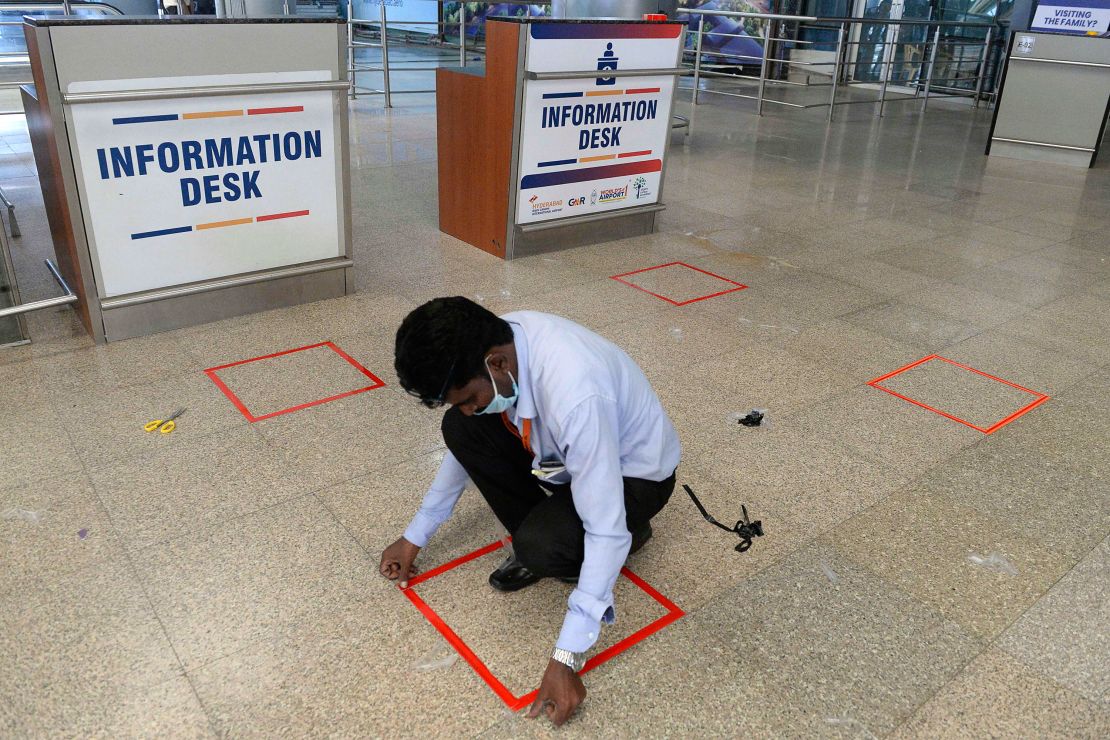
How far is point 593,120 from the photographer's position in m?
5.07

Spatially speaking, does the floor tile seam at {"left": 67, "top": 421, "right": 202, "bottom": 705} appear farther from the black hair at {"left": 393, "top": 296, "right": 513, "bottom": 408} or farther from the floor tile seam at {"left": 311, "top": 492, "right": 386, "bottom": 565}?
the black hair at {"left": 393, "top": 296, "right": 513, "bottom": 408}

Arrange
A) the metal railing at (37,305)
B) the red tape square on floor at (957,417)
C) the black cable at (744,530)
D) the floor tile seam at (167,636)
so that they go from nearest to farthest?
the floor tile seam at (167,636) < the black cable at (744,530) < the red tape square on floor at (957,417) < the metal railing at (37,305)

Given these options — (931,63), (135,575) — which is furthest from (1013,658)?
(931,63)

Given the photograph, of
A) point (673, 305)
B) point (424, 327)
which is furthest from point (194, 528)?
point (673, 305)

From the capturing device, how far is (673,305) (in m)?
4.48

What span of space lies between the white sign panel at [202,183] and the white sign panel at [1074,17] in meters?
7.77

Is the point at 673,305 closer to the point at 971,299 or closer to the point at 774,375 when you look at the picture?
the point at 774,375

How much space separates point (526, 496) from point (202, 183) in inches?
91.0

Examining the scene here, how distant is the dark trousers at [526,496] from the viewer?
2123mm

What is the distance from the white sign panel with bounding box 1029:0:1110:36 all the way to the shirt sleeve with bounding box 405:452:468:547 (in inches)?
339

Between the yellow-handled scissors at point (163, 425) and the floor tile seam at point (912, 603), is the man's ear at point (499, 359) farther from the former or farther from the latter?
the yellow-handled scissors at point (163, 425)

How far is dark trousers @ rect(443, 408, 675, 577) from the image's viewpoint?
212 cm

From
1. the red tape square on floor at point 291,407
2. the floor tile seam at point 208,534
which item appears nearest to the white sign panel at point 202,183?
the red tape square on floor at point 291,407

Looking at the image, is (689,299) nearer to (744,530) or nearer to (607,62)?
(607,62)
